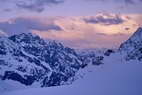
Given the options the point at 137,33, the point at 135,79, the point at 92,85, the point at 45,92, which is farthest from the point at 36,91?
the point at 137,33

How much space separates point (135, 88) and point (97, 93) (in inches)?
141

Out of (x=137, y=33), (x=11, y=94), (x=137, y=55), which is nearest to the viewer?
(x=11, y=94)

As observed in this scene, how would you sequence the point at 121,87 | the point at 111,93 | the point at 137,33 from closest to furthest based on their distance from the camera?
the point at 111,93
the point at 121,87
the point at 137,33

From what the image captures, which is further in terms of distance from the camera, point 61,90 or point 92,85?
point 92,85

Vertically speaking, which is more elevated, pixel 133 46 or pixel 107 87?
pixel 107 87

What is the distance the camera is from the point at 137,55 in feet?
154

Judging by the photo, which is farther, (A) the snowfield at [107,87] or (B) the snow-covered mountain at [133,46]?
(B) the snow-covered mountain at [133,46]

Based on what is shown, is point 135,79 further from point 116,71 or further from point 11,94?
point 11,94

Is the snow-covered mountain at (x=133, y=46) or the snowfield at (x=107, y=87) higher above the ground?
the snowfield at (x=107, y=87)

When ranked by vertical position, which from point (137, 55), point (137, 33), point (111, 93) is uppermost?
point (111, 93)

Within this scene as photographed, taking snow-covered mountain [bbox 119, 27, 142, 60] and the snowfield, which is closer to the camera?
the snowfield

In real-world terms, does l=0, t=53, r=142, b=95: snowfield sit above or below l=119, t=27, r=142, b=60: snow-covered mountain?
above

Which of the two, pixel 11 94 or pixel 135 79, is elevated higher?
pixel 135 79

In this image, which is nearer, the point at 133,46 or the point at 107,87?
the point at 107,87
